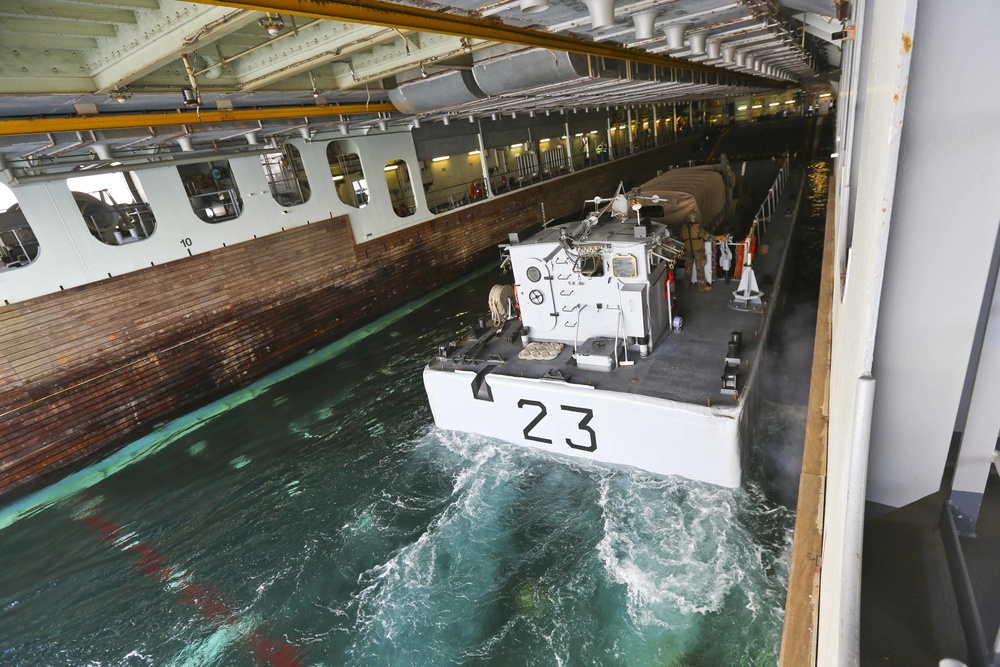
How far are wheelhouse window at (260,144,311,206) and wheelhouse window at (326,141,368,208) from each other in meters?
1.36

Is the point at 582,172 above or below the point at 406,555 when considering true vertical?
above

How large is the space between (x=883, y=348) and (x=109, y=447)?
12353 millimetres

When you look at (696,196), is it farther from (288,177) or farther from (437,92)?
(288,177)

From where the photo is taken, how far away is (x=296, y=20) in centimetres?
661

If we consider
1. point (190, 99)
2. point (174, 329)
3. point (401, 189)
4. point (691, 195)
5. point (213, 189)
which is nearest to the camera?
point (190, 99)

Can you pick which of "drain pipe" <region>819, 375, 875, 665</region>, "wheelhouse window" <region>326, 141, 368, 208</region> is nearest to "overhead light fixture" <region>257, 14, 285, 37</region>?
"drain pipe" <region>819, 375, 875, 665</region>

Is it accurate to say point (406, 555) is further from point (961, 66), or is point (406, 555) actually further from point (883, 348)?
point (961, 66)

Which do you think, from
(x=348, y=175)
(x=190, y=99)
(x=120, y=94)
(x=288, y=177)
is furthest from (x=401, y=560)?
(x=348, y=175)

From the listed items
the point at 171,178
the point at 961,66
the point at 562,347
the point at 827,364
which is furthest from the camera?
the point at 171,178

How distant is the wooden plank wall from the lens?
8906 mm

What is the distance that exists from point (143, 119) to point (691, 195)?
9.53 m

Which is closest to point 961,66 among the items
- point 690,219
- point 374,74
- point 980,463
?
point 980,463

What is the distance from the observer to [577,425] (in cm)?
626

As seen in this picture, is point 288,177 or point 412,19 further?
point 288,177
